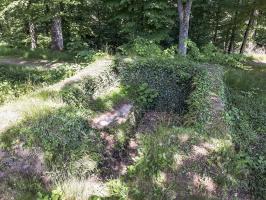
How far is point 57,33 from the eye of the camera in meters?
14.3

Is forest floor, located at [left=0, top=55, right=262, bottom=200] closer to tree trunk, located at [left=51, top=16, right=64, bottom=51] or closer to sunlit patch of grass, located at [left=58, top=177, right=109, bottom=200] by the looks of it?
sunlit patch of grass, located at [left=58, top=177, right=109, bottom=200]

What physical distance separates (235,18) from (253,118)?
953 centimetres

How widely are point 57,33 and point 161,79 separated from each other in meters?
7.78

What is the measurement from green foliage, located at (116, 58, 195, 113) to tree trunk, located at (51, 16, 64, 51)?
6.68 meters

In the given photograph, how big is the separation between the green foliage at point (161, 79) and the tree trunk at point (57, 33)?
6.68 metres

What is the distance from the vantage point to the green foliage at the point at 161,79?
326 inches

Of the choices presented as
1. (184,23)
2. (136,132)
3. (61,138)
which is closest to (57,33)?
(184,23)

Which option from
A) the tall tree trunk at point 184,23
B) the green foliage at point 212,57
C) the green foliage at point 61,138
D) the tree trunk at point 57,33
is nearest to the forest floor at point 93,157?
the green foliage at point 61,138

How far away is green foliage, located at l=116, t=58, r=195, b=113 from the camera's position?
27.2 feet

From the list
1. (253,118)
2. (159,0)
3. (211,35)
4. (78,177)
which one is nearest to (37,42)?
(159,0)

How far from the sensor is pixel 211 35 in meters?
18.1

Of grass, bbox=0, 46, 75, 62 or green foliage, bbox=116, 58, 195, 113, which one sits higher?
green foliage, bbox=116, 58, 195, 113

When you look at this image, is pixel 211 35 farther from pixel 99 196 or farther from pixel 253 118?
pixel 99 196

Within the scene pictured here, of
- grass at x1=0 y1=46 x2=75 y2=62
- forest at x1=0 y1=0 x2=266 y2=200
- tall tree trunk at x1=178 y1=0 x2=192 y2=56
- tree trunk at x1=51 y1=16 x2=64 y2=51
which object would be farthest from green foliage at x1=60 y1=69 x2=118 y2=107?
tree trunk at x1=51 y1=16 x2=64 y2=51
